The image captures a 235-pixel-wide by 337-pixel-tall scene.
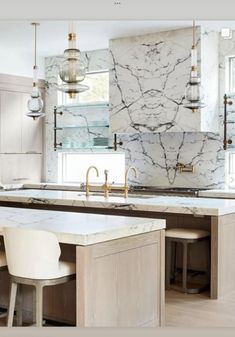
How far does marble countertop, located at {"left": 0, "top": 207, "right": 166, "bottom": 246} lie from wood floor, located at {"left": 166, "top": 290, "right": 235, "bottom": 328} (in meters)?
0.91

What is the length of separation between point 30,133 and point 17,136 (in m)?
0.28

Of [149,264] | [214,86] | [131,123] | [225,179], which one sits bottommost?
[149,264]

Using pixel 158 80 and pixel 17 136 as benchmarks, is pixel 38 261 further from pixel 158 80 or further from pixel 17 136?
pixel 17 136

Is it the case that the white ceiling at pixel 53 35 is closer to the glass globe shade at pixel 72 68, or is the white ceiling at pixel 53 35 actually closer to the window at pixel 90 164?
the window at pixel 90 164

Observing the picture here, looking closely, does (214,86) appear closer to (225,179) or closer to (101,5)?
(225,179)

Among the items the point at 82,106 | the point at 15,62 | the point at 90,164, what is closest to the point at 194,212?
the point at 90,164

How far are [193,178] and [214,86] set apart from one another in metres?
1.27

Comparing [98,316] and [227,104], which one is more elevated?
[227,104]

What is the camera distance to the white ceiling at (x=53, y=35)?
649 centimetres

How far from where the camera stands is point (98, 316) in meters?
3.04

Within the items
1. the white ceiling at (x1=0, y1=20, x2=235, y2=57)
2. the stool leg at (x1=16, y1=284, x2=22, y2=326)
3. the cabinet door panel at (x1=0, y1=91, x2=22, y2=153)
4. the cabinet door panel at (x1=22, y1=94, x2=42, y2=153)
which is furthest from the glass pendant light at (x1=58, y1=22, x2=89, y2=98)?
the cabinet door panel at (x1=22, y1=94, x2=42, y2=153)

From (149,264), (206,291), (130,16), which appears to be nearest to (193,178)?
(206,291)

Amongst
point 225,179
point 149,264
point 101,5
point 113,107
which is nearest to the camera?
point 101,5

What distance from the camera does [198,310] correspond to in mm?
4289
